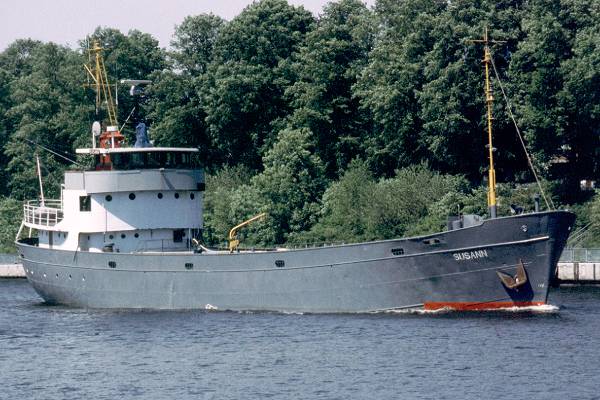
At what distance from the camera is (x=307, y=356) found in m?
44.5

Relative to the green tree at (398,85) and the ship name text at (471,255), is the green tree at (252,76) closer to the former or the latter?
the green tree at (398,85)

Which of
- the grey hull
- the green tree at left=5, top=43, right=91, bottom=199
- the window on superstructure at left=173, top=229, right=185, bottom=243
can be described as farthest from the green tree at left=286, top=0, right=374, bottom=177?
the grey hull

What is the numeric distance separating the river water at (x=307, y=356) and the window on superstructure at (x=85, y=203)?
17.6 ft

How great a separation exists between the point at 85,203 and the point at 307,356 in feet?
59.0

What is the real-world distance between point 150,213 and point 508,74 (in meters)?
29.5

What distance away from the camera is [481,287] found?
50.6m

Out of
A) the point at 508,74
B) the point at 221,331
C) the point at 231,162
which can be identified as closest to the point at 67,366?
the point at 221,331

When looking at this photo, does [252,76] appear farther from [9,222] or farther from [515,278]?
[515,278]

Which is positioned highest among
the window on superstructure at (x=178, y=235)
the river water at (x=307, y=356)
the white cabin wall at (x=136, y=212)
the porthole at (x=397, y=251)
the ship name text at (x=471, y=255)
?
the white cabin wall at (x=136, y=212)

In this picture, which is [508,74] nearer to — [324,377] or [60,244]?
[60,244]

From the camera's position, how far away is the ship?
164 ft

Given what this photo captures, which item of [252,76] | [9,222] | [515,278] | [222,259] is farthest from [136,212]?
[9,222]

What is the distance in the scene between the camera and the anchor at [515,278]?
164 feet

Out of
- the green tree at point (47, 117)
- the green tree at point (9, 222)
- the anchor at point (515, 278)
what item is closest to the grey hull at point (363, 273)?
the anchor at point (515, 278)
